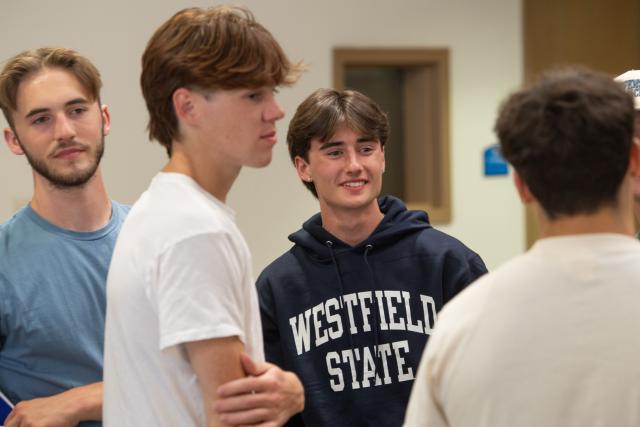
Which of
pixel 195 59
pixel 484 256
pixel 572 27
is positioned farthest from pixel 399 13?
pixel 195 59

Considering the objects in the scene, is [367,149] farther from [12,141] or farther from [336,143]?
[12,141]

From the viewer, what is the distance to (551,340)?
1.09 m

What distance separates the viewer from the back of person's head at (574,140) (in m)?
1.09

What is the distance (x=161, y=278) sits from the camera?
119 cm

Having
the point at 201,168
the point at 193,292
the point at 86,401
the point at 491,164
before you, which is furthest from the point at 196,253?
the point at 491,164

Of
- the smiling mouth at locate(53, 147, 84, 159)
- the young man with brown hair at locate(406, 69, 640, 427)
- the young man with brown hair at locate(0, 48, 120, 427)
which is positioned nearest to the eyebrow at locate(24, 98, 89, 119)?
the young man with brown hair at locate(0, 48, 120, 427)

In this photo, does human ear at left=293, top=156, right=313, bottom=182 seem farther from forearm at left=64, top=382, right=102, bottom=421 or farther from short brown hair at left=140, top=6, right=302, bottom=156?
short brown hair at left=140, top=6, right=302, bottom=156

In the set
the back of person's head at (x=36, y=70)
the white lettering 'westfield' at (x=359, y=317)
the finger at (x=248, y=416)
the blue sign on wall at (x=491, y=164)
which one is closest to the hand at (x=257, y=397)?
the finger at (x=248, y=416)

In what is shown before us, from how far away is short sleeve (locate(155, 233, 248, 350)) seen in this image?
46.4 inches

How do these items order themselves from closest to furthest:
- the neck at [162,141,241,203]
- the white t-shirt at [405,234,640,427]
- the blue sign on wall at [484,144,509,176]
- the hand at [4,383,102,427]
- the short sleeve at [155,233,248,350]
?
the white t-shirt at [405,234,640,427], the short sleeve at [155,233,248,350], the neck at [162,141,241,203], the hand at [4,383,102,427], the blue sign on wall at [484,144,509,176]

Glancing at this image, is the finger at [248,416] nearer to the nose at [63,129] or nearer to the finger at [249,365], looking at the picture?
the finger at [249,365]

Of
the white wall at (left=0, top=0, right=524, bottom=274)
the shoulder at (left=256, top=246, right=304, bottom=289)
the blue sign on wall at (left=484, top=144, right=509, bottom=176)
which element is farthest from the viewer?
the blue sign on wall at (left=484, top=144, right=509, bottom=176)

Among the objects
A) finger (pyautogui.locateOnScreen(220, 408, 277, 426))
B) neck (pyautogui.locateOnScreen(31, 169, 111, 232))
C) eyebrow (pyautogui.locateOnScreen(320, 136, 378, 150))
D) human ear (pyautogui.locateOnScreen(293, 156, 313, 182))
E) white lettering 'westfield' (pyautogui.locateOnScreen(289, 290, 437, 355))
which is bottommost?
white lettering 'westfield' (pyautogui.locateOnScreen(289, 290, 437, 355))

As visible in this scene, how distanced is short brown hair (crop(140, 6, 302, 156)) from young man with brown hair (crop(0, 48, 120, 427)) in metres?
0.65
